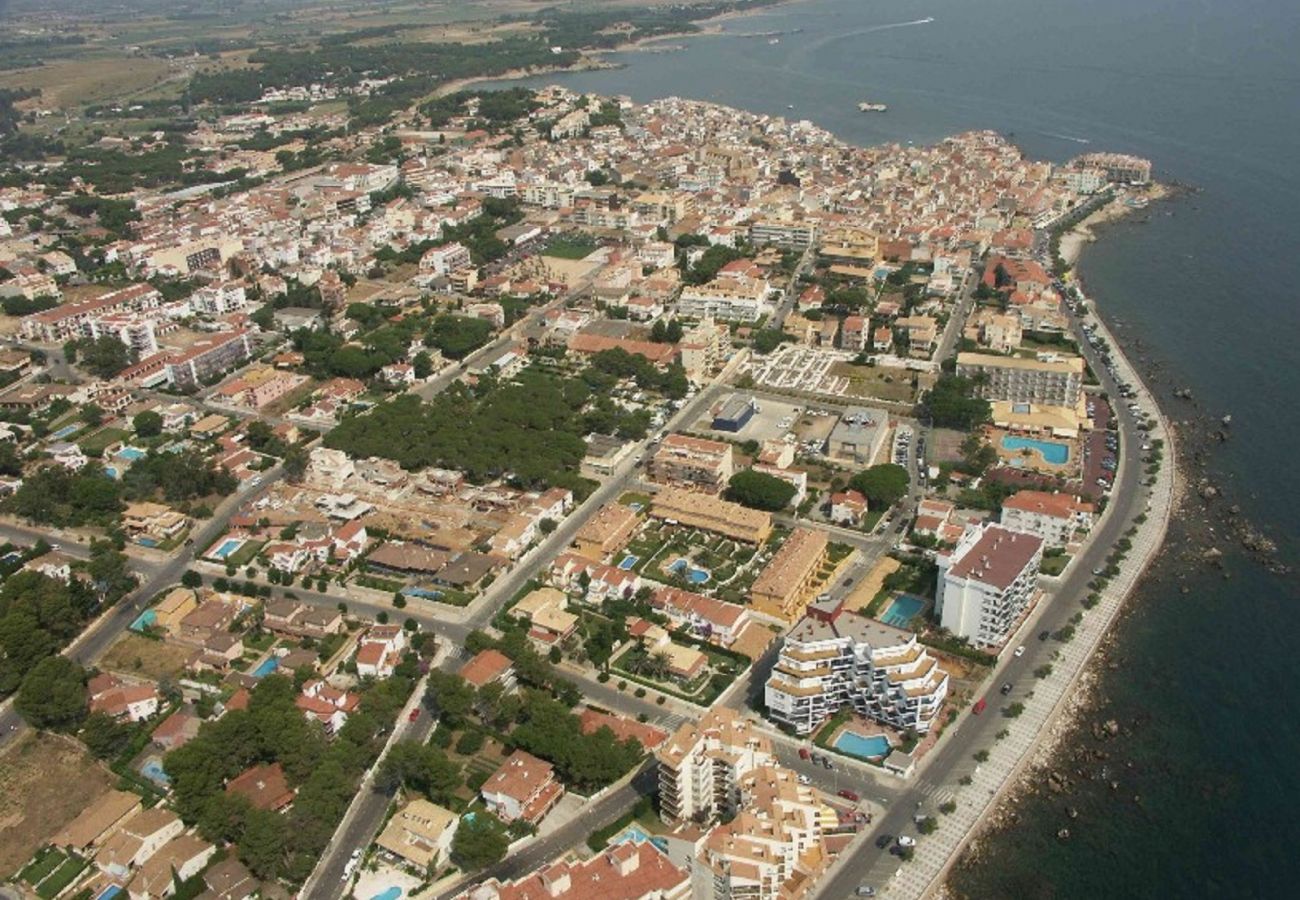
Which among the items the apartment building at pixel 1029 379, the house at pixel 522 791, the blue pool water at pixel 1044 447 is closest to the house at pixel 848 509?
the blue pool water at pixel 1044 447

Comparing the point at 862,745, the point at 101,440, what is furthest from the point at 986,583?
the point at 101,440

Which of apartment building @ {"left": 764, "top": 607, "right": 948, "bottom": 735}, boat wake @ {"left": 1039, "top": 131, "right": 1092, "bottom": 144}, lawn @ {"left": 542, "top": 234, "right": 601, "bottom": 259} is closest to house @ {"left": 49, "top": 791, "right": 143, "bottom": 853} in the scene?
apartment building @ {"left": 764, "top": 607, "right": 948, "bottom": 735}

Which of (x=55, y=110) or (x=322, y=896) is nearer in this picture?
(x=322, y=896)

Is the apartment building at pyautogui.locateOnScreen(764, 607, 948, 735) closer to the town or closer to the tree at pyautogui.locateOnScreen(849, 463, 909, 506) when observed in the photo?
the town

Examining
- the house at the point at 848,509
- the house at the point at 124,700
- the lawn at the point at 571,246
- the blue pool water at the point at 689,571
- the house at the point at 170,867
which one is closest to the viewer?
the house at the point at 170,867

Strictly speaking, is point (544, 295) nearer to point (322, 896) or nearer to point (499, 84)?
point (322, 896)

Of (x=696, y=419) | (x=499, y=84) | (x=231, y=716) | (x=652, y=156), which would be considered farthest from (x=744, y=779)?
(x=499, y=84)

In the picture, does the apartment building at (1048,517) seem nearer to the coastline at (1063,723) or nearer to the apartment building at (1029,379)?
the coastline at (1063,723)
